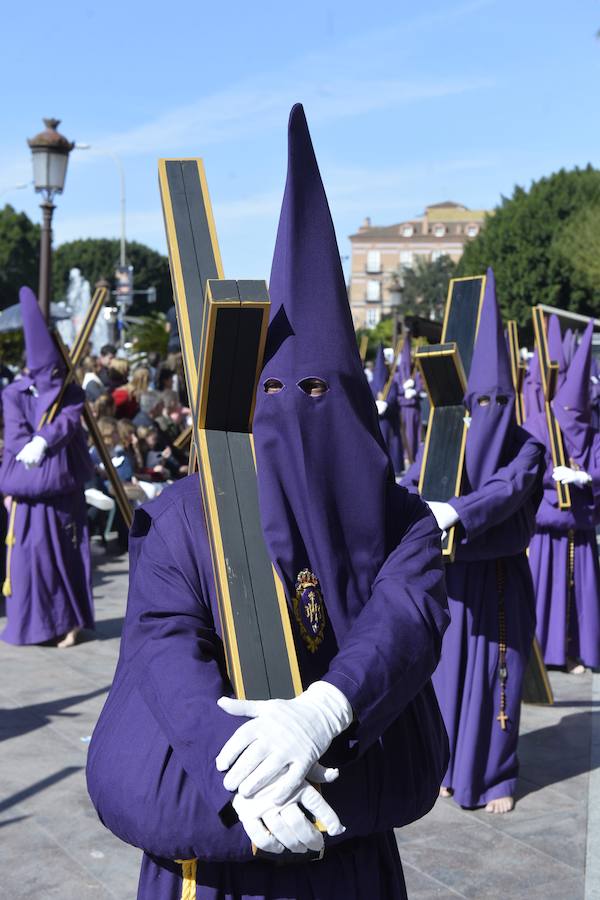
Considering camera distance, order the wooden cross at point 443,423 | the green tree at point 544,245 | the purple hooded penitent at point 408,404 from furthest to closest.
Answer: the green tree at point 544,245, the purple hooded penitent at point 408,404, the wooden cross at point 443,423

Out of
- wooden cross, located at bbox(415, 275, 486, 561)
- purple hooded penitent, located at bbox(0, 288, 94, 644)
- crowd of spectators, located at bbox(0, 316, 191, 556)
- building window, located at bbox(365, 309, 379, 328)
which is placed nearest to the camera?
wooden cross, located at bbox(415, 275, 486, 561)

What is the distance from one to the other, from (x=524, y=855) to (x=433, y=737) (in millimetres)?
2704

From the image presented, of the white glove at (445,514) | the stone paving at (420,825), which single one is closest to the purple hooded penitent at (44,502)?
the stone paving at (420,825)

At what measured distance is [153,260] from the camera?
8269 cm

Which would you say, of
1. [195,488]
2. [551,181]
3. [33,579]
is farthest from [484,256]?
[195,488]

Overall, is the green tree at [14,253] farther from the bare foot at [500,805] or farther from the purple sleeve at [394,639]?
the purple sleeve at [394,639]

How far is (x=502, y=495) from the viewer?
16.8ft

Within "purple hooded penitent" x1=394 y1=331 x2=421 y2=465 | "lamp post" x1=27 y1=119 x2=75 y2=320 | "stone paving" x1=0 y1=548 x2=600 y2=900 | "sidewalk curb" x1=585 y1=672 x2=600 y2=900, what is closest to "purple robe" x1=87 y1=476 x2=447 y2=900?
"stone paving" x1=0 y1=548 x2=600 y2=900

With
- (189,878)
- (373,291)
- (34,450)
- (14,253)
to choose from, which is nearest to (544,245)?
(14,253)

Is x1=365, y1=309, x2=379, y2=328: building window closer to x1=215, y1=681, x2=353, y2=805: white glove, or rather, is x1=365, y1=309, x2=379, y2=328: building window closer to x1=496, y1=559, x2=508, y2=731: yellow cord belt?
x1=496, y1=559, x2=508, y2=731: yellow cord belt

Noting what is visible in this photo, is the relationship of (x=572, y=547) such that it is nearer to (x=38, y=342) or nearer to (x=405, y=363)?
(x=38, y=342)

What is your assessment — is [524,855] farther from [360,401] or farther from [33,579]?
[33,579]

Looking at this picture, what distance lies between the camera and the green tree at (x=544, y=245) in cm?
4931

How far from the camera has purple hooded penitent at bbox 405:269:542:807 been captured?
5367 mm
